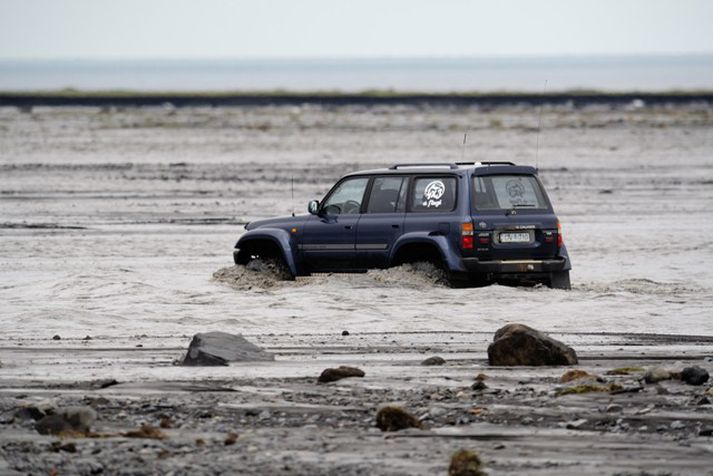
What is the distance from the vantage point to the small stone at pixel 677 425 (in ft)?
33.1

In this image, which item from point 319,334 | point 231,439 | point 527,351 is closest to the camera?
point 231,439

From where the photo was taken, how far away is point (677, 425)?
10.2m

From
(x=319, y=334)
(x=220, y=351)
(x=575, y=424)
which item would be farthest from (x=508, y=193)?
(x=575, y=424)

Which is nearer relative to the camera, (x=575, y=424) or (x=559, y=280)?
(x=575, y=424)

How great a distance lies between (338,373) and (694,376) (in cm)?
281

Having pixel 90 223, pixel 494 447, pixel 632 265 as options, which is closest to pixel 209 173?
pixel 90 223

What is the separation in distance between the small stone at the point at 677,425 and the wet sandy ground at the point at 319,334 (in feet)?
0.16

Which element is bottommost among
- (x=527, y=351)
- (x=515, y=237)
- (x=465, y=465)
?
(x=527, y=351)

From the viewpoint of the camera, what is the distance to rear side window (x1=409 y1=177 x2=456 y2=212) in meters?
17.2

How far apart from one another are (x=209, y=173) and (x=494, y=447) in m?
30.8

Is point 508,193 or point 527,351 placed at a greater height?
point 508,193

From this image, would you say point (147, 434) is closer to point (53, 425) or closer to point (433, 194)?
point (53, 425)

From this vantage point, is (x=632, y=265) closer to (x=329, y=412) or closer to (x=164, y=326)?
(x=164, y=326)

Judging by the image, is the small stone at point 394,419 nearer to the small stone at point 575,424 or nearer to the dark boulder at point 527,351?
the small stone at point 575,424
